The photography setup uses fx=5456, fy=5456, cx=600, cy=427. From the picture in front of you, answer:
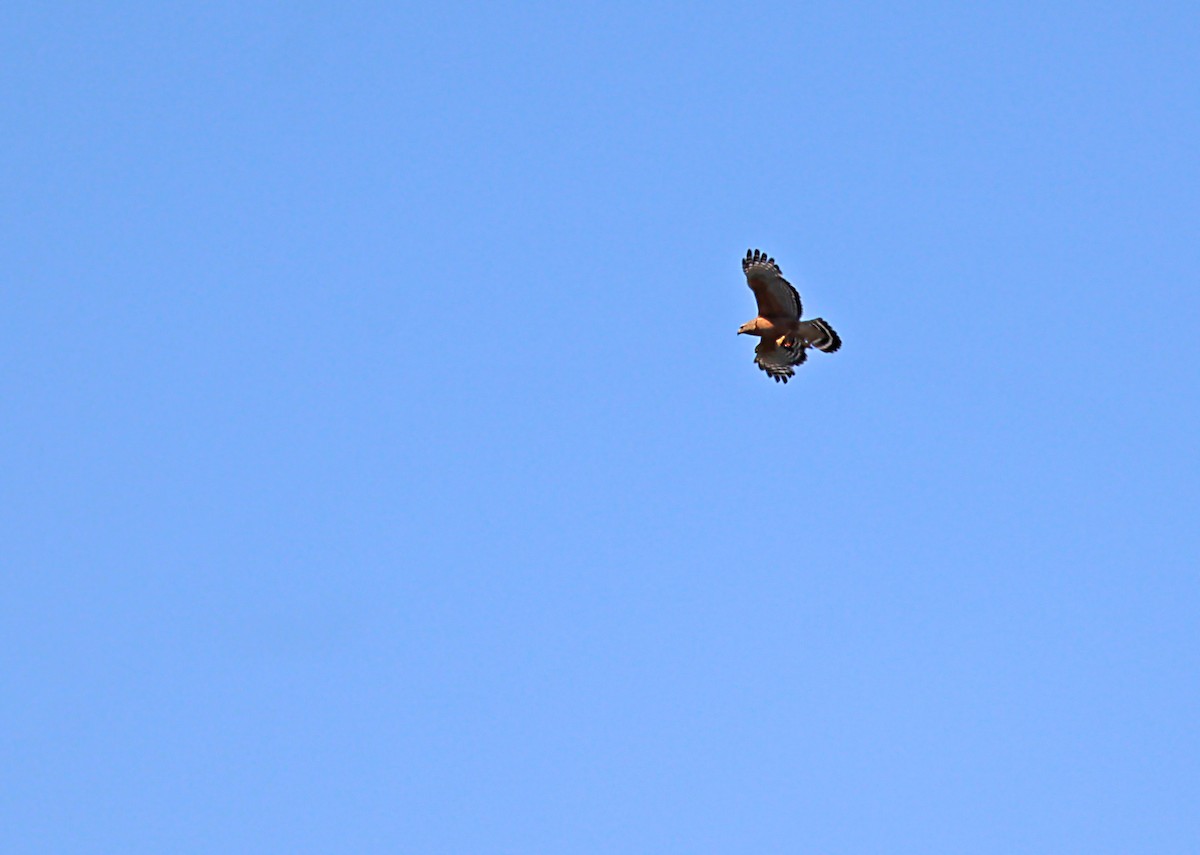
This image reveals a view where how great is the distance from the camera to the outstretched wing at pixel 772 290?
155500 mm

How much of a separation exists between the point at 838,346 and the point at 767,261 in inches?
126

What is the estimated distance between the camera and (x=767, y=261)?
155875 mm

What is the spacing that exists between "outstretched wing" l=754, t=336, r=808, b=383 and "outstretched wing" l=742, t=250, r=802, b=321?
78 cm

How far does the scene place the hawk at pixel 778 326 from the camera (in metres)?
156

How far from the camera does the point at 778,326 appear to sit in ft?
512

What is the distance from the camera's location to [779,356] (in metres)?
156

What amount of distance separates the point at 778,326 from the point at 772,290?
110cm

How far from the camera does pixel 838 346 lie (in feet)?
513

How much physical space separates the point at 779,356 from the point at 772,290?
2.03 metres

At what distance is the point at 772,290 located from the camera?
511 ft

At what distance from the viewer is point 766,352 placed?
156m

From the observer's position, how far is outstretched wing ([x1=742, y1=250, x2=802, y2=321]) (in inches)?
6122

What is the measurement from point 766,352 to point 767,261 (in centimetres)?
264

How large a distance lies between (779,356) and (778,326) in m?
0.93
